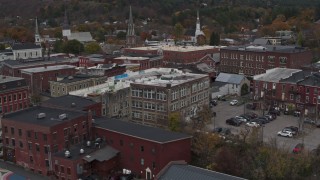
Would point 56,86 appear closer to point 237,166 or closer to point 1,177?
point 1,177

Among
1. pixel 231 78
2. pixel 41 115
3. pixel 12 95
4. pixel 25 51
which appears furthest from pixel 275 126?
pixel 25 51

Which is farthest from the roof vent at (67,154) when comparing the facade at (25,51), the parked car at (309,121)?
the facade at (25,51)

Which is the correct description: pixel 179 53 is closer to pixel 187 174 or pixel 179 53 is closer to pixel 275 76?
pixel 275 76

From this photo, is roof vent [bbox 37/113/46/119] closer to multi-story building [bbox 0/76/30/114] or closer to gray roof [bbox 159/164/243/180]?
multi-story building [bbox 0/76/30/114]

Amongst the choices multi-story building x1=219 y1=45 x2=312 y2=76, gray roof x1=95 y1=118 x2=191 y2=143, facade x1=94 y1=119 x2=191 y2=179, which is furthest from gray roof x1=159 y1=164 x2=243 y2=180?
multi-story building x1=219 y1=45 x2=312 y2=76

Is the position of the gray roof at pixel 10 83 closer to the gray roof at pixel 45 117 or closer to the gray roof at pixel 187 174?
the gray roof at pixel 45 117

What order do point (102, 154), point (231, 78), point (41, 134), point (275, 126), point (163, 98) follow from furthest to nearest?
1. point (231, 78)
2. point (275, 126)
3. point (163, 98)
4. point (41, 134)
5. point (102, 154)

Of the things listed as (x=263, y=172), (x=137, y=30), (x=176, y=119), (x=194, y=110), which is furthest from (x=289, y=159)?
(x=137, y=30)
